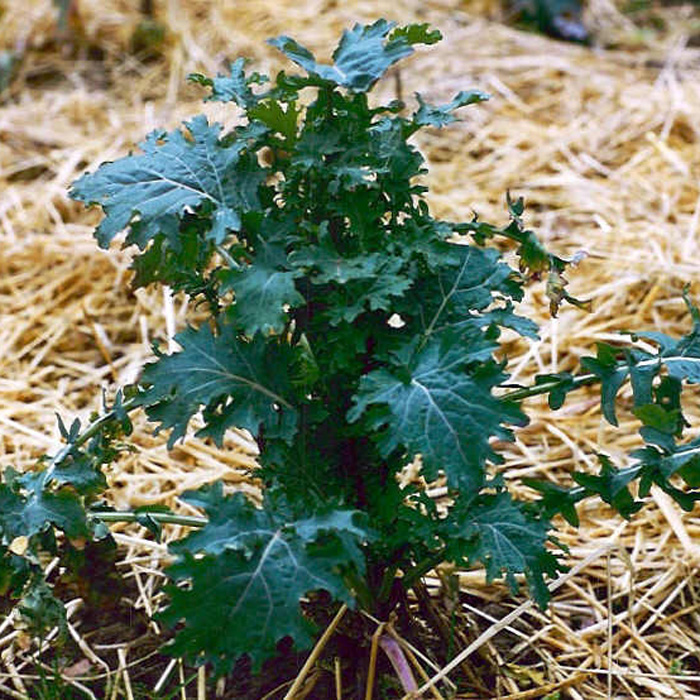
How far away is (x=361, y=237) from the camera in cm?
145

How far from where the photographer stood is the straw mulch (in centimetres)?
179

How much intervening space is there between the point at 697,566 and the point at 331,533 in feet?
2.85

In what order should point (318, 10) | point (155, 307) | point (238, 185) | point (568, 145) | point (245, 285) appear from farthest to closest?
point (318, 10)
point (568, 145)
point (155, 307)
point (238, 185)
point (245, 285)

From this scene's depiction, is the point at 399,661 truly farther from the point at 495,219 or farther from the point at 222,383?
the point at 495,219

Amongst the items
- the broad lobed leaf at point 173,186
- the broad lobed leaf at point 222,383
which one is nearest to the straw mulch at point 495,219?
the broad lobed leaf at point 222,383

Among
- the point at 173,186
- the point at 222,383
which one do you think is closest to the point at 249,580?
the point at 222,383

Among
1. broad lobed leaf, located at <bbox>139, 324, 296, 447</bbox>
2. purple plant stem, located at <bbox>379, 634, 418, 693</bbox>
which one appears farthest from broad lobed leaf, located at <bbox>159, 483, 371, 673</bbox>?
purple plant stem, located at <bbox>379, 634, 418, 693</bbox>

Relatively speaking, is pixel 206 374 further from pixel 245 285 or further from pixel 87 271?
pixel 87 271

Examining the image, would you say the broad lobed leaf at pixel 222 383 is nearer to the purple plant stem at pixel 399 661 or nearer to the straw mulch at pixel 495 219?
the straw mulch at pixel 495 219

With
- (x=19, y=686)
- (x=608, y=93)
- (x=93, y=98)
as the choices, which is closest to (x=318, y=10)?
(x=93, y=98)

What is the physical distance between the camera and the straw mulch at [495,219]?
179 centimetres

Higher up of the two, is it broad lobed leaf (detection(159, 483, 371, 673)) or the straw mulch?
broad lobed leaf (detection(159, 483, 371, 673))

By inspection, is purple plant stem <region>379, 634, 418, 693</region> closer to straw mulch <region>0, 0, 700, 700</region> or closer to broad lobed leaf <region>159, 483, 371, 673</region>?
straw mulch <region>0, 0, 700, 700</region>

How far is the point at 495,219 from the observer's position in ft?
9.65
